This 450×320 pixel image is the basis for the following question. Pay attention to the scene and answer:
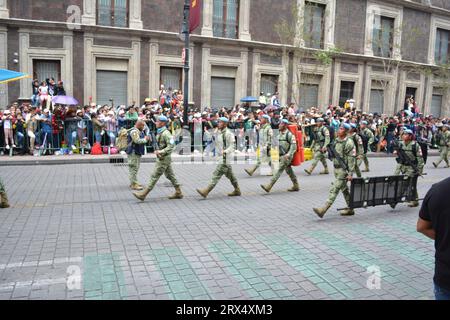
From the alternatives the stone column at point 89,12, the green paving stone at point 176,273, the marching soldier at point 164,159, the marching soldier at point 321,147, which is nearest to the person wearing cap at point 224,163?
the marching soldier at point 164,159

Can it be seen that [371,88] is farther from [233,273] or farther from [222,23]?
[233,273]

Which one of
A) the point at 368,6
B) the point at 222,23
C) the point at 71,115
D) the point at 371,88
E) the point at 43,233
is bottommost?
the point at 43,233

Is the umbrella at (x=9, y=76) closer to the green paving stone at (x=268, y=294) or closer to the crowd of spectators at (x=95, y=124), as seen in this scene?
the crowd of spectators at (x=95, y=124)

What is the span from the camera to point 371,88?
3225cm

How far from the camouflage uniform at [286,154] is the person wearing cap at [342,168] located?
79.4 inches

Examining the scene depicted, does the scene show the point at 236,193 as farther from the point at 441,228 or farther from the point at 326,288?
the point at 441,228

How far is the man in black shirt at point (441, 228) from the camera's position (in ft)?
9.55

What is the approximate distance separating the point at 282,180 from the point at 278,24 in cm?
1672

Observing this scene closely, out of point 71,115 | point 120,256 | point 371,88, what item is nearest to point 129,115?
point 71,115

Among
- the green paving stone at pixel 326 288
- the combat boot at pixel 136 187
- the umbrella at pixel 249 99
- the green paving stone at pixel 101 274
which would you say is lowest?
the green paving stone at pixel 101 274

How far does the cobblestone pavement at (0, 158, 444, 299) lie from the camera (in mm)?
4895

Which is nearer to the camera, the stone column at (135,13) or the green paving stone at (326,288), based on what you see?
the green paving stone at (326,288)

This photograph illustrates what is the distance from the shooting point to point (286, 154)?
10805mm
